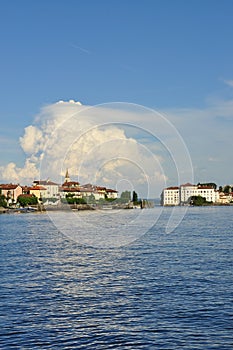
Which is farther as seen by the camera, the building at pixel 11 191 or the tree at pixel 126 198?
the building at pixel 11 191

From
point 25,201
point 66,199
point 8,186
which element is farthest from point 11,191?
point 66,199

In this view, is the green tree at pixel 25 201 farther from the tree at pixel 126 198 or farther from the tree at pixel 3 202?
the tree at pixel 126 198

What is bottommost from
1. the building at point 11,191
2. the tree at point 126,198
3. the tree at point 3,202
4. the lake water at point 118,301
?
the lake water at point 118,301

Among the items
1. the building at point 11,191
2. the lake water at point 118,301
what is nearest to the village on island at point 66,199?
the building at point 11,191

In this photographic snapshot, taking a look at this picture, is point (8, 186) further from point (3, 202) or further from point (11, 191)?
point (3, 202)

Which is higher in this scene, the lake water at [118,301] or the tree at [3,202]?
the tree at [3,202]

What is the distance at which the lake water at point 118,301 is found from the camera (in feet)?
43.6

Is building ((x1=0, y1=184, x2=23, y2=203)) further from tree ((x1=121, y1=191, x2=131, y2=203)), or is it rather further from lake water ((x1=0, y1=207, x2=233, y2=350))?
lake water ((x1=0, y1=207, x2=233, y2=350))

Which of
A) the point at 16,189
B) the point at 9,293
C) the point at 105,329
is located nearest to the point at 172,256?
the point at 9,293

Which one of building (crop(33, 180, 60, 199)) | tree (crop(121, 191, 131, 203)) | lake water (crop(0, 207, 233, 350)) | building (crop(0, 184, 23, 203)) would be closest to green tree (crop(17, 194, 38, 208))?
building (crop(33, 180, 60, 199))

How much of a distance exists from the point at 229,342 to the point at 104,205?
12031 centimetres

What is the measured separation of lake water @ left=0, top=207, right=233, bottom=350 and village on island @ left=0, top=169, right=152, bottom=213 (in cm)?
8672

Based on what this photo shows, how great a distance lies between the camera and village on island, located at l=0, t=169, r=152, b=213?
395ft

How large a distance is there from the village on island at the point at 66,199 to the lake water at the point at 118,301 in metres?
86.7
